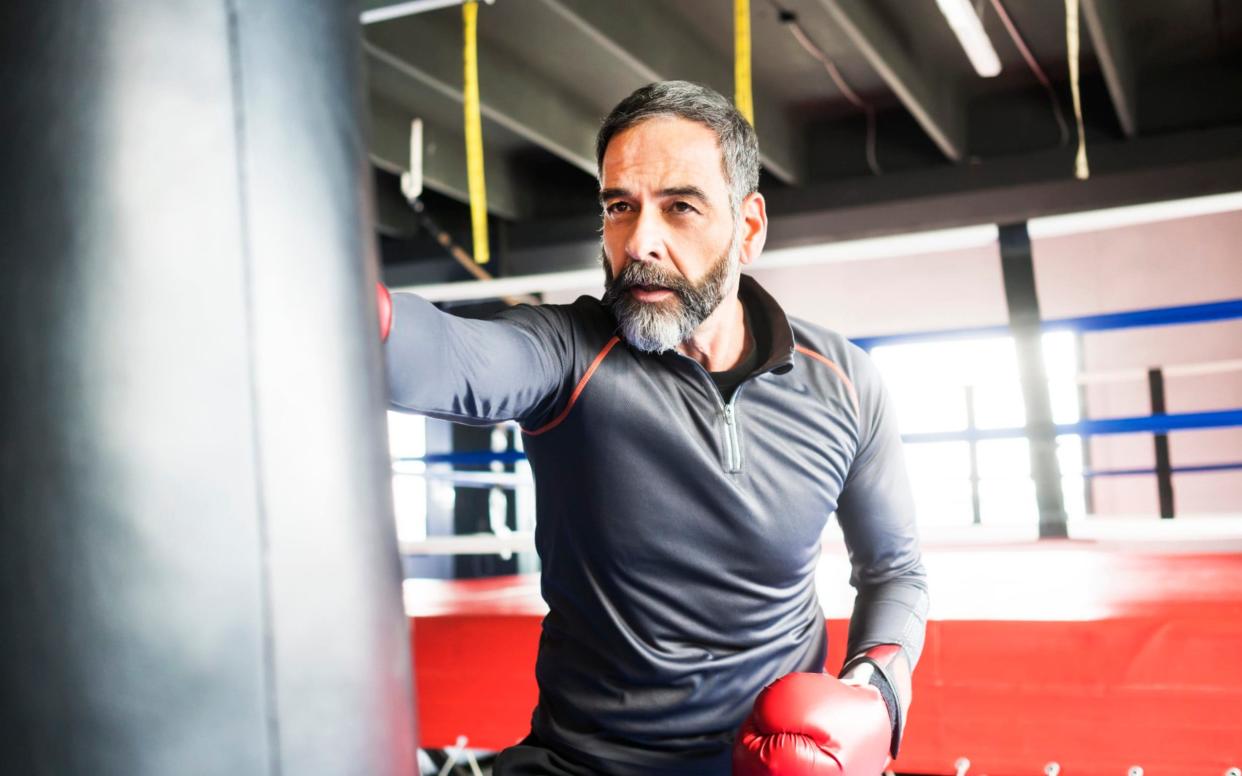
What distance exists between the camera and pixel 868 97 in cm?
681

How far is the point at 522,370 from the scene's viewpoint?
3.60 ft

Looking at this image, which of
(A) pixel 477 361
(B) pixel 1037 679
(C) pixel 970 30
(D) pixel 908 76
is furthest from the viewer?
(D) pixel 908 76

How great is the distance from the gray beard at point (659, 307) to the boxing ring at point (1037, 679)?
0.88 metres

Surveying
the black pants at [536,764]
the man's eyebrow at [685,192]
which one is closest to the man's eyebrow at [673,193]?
the man's eyebrow at [685,192]

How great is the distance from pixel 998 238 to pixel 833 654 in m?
1.20

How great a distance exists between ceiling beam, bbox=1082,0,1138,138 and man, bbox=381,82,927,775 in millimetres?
4320

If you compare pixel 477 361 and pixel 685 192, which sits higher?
pixel 685 192

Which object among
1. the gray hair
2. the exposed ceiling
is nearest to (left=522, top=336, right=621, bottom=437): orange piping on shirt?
the gray hair

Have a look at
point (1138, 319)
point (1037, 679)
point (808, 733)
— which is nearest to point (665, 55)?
point (1138, 319)

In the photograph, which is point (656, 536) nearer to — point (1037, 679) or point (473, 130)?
point (1037, 679)

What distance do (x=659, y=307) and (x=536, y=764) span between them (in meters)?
0.55

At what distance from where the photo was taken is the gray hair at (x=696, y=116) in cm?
125

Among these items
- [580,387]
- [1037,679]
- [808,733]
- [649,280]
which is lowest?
[1037,679]

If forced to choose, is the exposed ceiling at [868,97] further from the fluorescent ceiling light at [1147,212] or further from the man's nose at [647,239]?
the man's nose at [647,239]
